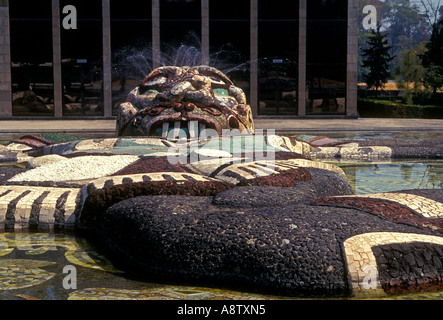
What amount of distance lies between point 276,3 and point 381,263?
21289mm

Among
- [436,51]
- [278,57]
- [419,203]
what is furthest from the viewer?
[436,51]

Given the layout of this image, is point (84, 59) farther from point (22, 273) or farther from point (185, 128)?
point (22, 273)

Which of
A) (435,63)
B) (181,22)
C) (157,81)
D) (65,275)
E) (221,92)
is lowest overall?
(65,275)

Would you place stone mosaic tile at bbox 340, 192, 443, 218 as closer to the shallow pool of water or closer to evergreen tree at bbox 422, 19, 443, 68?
the shallow pool of water

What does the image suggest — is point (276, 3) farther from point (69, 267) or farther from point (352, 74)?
point (69, 267)

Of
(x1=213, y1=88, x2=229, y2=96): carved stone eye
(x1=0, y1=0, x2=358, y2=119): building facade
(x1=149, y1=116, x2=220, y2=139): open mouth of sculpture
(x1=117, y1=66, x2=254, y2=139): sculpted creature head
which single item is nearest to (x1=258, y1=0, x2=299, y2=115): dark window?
(x1=0, y1=0, x2=358, y2=119): building facade

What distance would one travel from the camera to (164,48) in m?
23.6

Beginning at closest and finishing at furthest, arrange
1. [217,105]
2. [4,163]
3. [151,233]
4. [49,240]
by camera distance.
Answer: [151,233] → [49,240] → [217,105] → [4,163]

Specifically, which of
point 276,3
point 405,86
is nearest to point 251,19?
point 276,3

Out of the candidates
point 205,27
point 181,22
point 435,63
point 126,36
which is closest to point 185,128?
point 205,27

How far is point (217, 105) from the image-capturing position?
9.10m

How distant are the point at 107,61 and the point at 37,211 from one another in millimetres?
18886

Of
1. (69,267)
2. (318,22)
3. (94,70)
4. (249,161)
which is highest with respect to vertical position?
(318,22)

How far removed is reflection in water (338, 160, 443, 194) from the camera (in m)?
7.48
